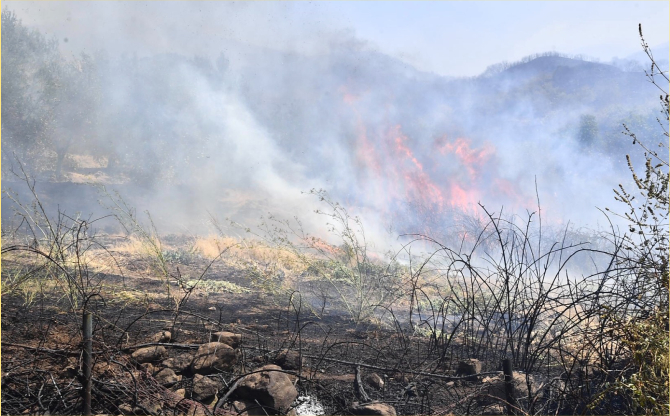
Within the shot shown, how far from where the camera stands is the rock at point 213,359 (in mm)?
3982

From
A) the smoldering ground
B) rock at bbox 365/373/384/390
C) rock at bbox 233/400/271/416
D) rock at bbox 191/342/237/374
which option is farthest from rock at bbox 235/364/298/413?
the smoldering ground

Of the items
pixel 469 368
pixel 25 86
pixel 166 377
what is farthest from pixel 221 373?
pixel 25 86

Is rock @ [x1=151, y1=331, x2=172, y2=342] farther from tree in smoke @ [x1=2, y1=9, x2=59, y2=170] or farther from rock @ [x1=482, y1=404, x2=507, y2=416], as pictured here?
tree in smoke @ [x1=2, y1=9, x2=59, y2=170]

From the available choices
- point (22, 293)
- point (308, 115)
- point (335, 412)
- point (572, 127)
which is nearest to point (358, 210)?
point (308, 115)

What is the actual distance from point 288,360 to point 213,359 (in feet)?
2.48

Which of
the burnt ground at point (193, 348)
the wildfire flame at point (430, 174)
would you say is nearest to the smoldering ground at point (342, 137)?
the wildfire flame at point (430, 174)

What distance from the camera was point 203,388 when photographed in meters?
3.63

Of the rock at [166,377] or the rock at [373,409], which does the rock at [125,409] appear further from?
the rock at [373,409]

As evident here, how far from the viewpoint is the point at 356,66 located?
28.8 m

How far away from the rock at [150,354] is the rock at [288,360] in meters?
1.13

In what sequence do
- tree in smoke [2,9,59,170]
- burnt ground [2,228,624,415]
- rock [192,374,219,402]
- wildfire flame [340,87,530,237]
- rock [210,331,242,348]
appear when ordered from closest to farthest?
burnt ground [2,228,624,415] < rock [192,374,219,402] < rock [210,331,242,348] < wildfire flame [340,87,530,237] < tree in smoke [2,9,59,170]

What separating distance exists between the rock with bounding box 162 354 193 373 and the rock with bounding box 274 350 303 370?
2.85 feet

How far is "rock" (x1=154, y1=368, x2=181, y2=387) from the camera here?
12.0 feet

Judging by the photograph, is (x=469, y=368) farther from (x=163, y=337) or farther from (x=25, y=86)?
(x=25, y=86)
